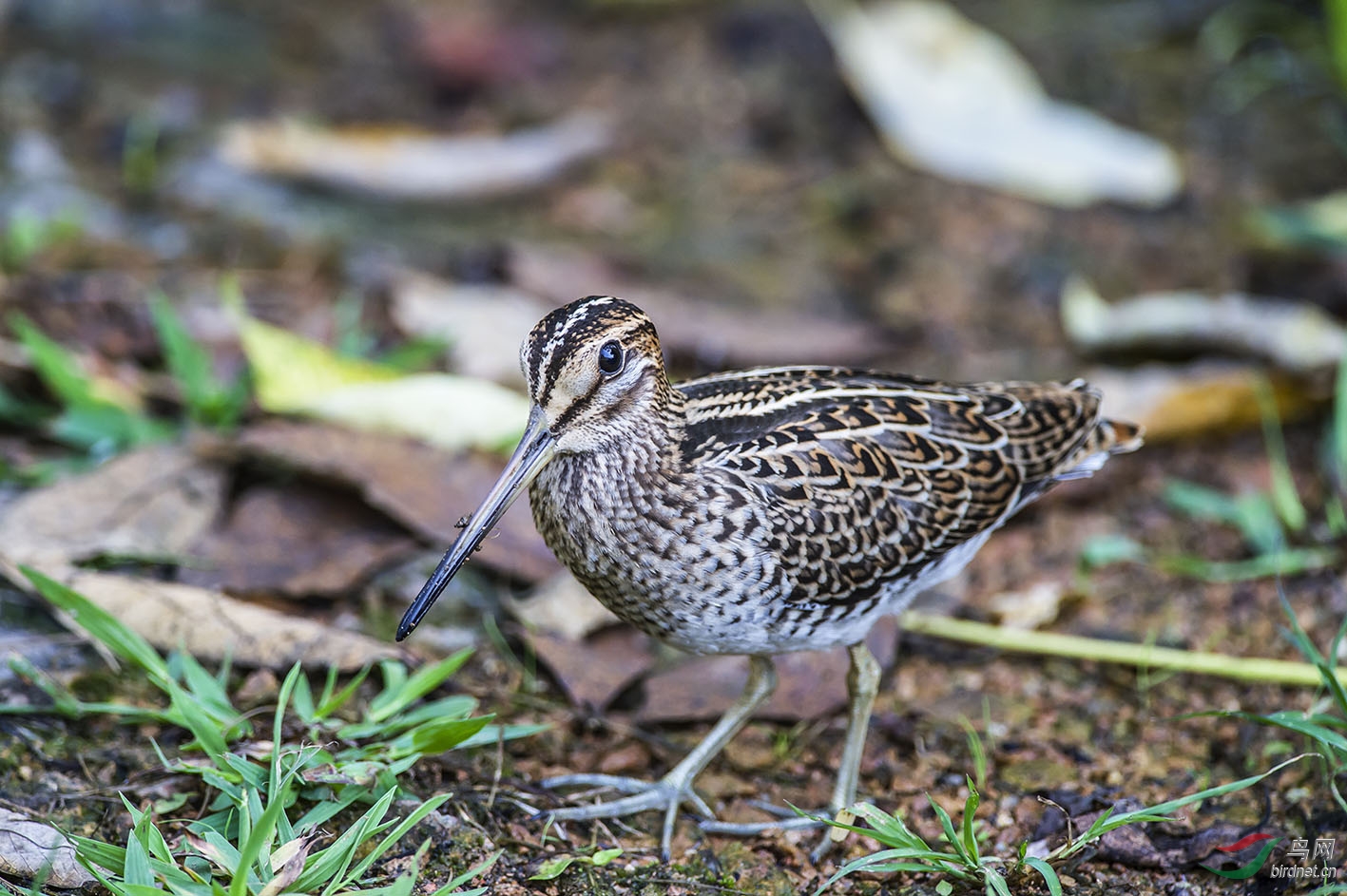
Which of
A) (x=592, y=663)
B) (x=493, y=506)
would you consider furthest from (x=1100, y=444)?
(x=493, y=506)

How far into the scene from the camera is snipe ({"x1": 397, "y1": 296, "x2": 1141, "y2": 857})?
3.97 m

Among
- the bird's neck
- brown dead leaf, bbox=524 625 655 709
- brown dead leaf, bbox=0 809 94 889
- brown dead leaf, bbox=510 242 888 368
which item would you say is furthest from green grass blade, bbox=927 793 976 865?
brown dead leaf, bbox=510 242 888 368

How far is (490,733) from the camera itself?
4180mm

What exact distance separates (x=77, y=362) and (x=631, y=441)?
274 centimetres

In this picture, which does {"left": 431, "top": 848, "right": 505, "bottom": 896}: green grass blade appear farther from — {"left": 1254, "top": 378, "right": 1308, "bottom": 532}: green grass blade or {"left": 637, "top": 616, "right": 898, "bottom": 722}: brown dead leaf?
{"left": 1254, "top": 378, "right": 1308, "bottom": 532}: green grass blade

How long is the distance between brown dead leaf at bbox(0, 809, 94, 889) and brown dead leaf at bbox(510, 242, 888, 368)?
3121 millimetres

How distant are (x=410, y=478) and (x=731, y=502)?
1495 millimetres

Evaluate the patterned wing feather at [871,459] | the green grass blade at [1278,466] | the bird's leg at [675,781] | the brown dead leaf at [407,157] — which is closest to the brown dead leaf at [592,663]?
the bird's leg at [675,781]

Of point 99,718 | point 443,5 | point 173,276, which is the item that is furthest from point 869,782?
point 443,5

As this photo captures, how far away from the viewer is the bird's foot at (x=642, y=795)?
4.15 m

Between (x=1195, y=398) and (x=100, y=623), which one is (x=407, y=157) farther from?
(x=1195, y=398)

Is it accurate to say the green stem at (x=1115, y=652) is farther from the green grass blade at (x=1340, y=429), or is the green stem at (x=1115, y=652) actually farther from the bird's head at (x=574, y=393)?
the bird's head at (x=574, y=393)

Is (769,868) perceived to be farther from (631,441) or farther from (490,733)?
(631,441)

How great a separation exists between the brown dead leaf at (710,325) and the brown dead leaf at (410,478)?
117cm
